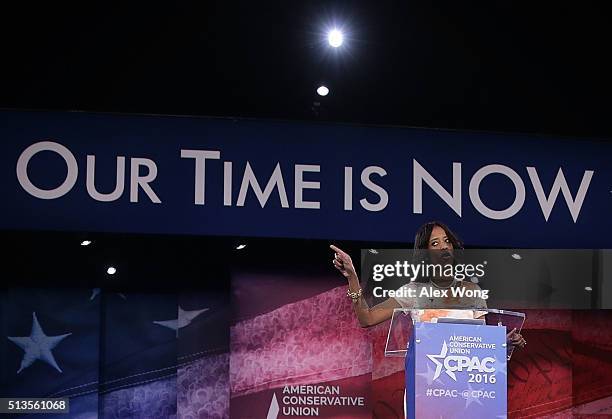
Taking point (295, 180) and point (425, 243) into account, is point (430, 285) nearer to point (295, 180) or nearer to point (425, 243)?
point (425, 243)

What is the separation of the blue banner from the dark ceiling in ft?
0.91

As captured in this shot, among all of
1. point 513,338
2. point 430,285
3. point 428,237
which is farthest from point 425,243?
point 513,338

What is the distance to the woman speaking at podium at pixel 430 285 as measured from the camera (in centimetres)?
340

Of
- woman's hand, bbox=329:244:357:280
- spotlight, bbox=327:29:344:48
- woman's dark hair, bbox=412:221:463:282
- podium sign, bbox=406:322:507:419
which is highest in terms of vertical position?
spotlight, bbox=327:29:344:48

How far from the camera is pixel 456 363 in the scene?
120 inches

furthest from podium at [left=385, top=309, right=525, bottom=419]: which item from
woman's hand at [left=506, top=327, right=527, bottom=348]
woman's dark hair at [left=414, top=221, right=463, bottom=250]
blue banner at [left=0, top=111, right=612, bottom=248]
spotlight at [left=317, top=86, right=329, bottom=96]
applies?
spotlight at [left=317, top=86, right=329, bottom=96]

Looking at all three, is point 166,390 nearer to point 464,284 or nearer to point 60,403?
point 60,403

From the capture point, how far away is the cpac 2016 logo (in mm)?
3053

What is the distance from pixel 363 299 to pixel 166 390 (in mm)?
2823

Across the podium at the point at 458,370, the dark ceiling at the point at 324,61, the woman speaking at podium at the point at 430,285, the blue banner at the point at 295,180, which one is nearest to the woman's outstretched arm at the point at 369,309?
the woman speaking at podium at the point at 430,285

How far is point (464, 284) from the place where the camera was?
3645mm

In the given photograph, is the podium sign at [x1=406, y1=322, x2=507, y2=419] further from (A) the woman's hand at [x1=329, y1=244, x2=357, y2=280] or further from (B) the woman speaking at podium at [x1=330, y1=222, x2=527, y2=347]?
(A) the woman's hand at [x1=329, y1=244, x2=357, y2=280]

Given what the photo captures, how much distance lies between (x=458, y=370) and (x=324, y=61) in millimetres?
3459

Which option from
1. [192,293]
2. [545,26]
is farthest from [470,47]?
[192,293]
